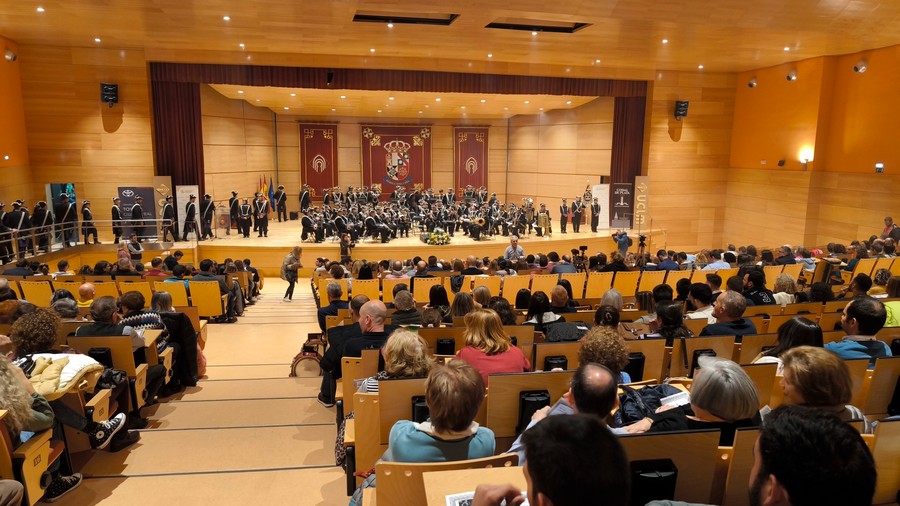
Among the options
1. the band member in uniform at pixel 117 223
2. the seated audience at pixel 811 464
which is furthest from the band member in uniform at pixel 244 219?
the seated audience at pixel 811 464

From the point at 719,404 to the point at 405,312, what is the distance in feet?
10.5

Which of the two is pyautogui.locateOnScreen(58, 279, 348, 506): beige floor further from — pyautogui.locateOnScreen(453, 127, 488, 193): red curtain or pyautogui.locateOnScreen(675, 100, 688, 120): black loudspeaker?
pyautogui.locateOnScreen(453, 127, 488, 193): red curtain

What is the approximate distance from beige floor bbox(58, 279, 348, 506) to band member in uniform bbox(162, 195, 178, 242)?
29.4ft

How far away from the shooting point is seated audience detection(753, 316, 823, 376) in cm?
342

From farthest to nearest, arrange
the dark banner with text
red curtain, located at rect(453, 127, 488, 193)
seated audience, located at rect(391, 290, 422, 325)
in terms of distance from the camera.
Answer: red curtain, located at rect(453, 127, 488, 193) → the dark banner with text → seated audience, located at rect(391, 290, 422, 325)

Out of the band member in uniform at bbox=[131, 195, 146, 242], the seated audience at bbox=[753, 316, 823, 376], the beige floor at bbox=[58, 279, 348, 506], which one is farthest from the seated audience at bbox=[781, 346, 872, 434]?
the band member in uniform at bbox=[131, 195, 146, 242]

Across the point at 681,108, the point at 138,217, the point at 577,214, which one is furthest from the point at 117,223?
the point at 681,108

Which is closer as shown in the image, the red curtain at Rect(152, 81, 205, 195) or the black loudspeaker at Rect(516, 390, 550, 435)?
the black loudspeaker at Rect(516, 390, 550, 435)

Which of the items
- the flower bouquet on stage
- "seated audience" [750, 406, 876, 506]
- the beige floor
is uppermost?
"seated audience" [750, 406, 876, 506]

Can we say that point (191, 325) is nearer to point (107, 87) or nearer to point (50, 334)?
point (50, 334)

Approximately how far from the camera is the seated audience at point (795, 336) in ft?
11.2

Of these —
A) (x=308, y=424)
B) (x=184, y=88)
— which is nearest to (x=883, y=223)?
(x=308, y=424)

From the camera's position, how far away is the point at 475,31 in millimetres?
11758

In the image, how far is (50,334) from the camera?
4.03 m
